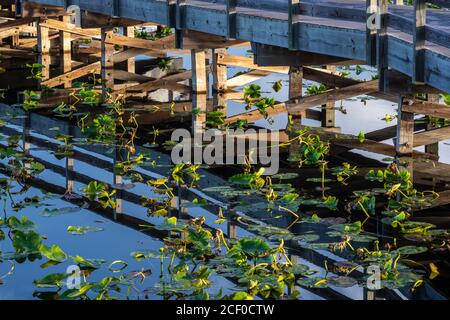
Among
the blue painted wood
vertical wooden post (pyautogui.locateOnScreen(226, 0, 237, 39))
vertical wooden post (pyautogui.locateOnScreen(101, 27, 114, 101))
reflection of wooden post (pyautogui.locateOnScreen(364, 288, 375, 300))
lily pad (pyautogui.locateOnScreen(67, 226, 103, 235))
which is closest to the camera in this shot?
reflection of wooden post (pyautogui.locateOnScreen(364, 288, 375, 300))

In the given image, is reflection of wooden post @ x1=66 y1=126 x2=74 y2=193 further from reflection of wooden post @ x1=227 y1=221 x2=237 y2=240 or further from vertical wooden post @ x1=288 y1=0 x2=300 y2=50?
vertical wooden post @ x1=288 y1=0 x2=300 y2=50

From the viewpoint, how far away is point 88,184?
362 inches

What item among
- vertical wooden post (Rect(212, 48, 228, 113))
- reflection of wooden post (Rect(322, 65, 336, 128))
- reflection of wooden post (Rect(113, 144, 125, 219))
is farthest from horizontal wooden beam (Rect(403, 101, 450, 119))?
vertical wooden post (Rect(212, 48, 228, 113))

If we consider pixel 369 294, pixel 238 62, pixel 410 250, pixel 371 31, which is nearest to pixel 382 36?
pixel 371 31

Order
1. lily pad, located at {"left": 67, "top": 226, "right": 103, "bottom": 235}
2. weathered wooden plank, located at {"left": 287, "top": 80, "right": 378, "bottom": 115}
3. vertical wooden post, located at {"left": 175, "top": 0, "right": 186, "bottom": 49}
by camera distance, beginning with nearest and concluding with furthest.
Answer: lily pad, located at {"left": 67, "top": 226, "right": 103, "bottom": 235} → weathered wooden plank, located at {"left": 287, "top": 80, "right": 378, "bottom": 115} → vertical wooden post, located at {"left": 175, "top": 0, "right": 186, "bottom": 49}

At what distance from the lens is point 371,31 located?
30.3 ft

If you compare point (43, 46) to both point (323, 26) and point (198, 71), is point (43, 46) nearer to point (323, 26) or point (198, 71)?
point (198, 71)

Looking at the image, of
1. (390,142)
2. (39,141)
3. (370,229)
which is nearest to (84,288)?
(370,229)

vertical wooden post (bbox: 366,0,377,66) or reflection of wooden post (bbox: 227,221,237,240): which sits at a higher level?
vertical wooden post (bbox: 366,0,377,66)

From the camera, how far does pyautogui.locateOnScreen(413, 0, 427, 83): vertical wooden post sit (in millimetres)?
8211

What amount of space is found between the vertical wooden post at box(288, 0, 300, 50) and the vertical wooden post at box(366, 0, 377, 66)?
1200 millimetres

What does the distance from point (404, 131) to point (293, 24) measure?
147cm
